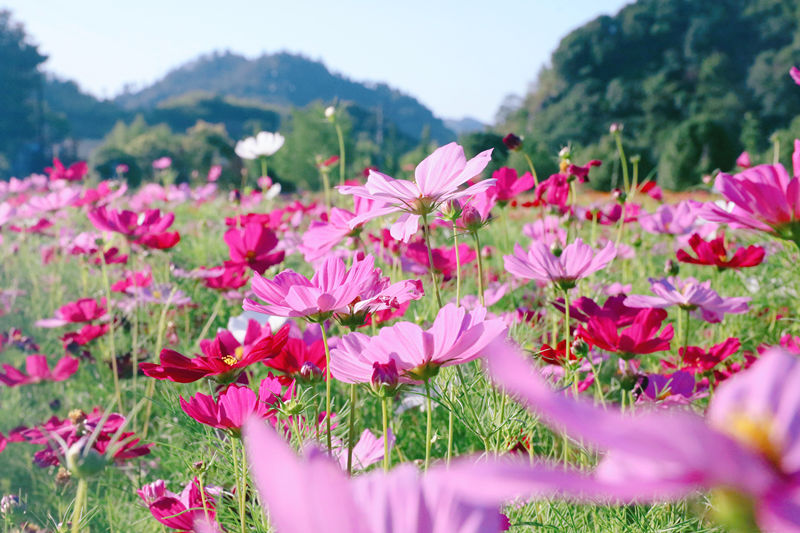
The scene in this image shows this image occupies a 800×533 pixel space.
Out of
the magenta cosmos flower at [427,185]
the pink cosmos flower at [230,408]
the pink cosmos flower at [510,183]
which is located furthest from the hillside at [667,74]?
the pink cosmos flower at [230,408]

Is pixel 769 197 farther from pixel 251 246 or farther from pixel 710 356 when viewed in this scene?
pixel 251 246

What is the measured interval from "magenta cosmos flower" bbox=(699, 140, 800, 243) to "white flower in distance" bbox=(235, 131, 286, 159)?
157 cm

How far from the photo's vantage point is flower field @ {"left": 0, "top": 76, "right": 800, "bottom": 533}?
0.14 meters

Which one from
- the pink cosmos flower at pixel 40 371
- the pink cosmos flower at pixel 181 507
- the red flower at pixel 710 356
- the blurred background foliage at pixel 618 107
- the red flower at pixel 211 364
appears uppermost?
the blurred background foliage at pixel 618 107

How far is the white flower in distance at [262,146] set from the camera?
1895mm

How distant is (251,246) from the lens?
954mm

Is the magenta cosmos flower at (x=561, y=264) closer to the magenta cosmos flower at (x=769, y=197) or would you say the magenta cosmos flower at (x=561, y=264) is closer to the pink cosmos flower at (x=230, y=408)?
the magenta cosmos flower at (x=769, y=197)

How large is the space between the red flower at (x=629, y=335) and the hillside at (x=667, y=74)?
17218 millimetres

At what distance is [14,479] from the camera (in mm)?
1177

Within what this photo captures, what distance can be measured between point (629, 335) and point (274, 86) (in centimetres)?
8003

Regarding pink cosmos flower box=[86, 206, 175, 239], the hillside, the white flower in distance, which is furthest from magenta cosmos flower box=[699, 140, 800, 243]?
the hillside

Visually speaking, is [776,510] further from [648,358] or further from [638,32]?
[638,32]

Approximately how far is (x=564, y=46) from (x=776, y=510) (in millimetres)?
26317

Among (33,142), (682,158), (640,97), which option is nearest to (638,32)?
(640,97)
